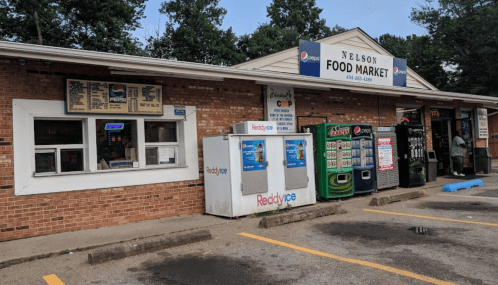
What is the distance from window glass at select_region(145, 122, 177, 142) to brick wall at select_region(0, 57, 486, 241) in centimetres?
59

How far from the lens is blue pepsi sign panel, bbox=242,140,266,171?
855 centimetres

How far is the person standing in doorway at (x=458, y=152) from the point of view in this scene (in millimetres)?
14914

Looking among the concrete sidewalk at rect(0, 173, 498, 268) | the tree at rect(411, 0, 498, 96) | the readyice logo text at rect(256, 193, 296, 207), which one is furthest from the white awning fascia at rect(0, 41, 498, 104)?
the tree at rect(411, 0, 498, 96)

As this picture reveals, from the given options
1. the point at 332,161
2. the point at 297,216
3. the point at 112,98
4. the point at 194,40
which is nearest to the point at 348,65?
the point at 332,161

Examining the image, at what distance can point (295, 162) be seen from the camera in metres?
9.48

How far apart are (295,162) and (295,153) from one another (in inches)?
8.9

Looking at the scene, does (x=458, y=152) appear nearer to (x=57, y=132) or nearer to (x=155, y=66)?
(x=155, y=66)

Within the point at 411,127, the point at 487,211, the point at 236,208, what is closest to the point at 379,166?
the point at 411,127

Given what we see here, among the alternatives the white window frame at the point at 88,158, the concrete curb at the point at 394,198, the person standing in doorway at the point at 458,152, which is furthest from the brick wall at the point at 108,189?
the person standing in doorway at the point at 458,152

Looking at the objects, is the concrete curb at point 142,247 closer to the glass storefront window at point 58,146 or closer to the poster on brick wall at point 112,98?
the glass storefront window at point 58,146

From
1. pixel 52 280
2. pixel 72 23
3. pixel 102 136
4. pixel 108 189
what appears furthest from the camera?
pixel 72 23

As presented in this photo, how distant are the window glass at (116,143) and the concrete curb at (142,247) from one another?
9.43 feet

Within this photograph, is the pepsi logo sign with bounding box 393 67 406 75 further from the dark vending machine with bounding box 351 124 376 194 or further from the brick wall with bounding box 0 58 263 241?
the brick wall with bounding box 0 58 263 241

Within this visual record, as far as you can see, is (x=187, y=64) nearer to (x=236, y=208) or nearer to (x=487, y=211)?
(x=236, y=208)
